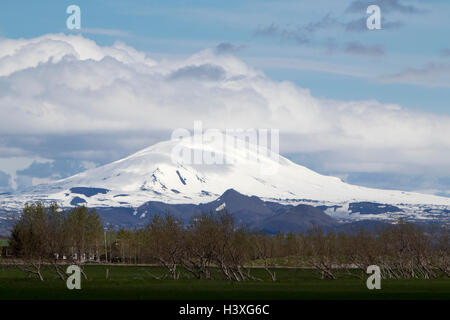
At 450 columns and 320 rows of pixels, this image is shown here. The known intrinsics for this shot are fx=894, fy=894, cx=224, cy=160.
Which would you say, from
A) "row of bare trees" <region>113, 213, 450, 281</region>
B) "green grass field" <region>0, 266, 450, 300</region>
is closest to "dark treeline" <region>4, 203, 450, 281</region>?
"row of bare trees" <region>113, 213, 450, 281</region>

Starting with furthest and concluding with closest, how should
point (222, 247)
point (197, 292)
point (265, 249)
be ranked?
point (265, 249), point (222, 247), point (197, 292)

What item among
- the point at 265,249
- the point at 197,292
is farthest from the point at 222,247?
the point at 197,292

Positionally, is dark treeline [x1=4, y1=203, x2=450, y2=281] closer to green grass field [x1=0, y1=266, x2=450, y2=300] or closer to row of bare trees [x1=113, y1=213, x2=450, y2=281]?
row of bare trees [x1=113, y1=213, x2=450, y2=281]

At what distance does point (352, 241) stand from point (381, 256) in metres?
5.55

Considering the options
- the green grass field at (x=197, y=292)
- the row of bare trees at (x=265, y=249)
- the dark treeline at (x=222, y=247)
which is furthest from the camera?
the row of bare trees at (x=265, y=249)

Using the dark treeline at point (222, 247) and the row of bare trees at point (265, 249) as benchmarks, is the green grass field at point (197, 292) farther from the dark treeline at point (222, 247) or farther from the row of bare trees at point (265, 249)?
the row of bare trees at point (265, 249)

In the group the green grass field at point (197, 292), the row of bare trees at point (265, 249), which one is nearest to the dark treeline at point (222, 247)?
the row of bare trees at point (265, 249)

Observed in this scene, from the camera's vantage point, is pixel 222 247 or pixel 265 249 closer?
pixel 222 247

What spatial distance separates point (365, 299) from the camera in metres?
81.2

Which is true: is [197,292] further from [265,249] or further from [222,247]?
[265,249]

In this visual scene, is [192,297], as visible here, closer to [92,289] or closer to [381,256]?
[92,289]

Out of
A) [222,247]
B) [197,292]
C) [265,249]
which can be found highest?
[222,247]
